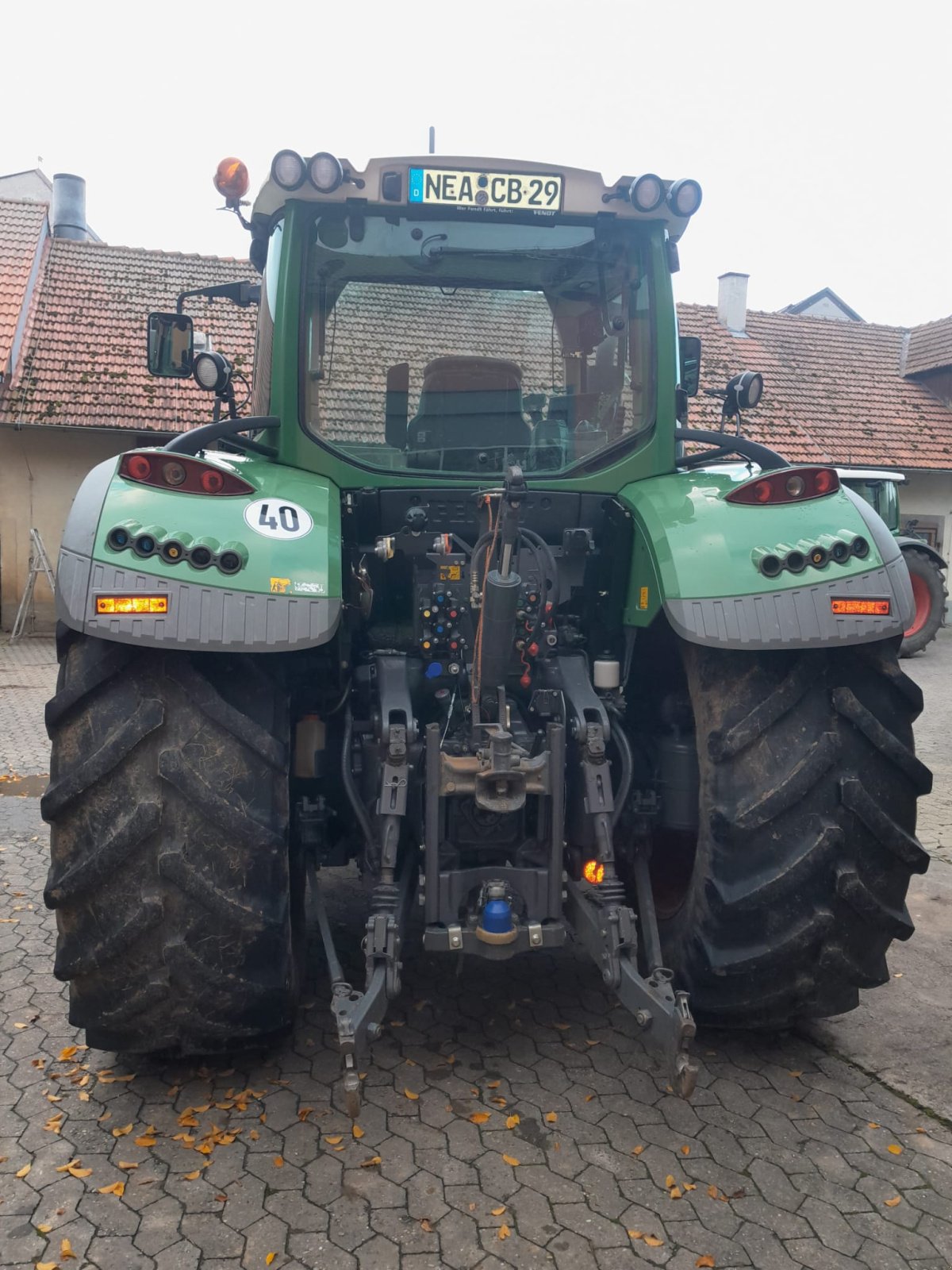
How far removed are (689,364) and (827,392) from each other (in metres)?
17.4

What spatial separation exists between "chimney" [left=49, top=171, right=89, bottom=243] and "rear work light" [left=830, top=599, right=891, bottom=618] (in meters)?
19.0

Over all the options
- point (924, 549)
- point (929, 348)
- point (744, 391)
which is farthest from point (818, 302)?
point (744, 391)

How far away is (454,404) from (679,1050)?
2179 mm

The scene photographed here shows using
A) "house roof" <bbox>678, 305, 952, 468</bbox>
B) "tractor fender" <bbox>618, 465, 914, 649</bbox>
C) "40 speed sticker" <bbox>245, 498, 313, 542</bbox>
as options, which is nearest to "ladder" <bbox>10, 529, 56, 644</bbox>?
"house roof" <bbox>678, 305, 952, 468</bbox>

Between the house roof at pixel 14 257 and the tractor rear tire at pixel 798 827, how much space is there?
45.8 feet

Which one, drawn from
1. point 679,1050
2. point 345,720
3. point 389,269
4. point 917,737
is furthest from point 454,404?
point 917,737

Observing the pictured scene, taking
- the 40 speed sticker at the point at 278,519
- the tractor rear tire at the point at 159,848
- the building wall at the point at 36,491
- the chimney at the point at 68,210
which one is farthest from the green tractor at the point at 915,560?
the chimney at the point at 68,210

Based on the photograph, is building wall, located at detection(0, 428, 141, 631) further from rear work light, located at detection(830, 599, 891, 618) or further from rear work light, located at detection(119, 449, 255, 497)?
rear work light, located at detection(830, 599, 891, 618)

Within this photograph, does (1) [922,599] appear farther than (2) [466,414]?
Yes

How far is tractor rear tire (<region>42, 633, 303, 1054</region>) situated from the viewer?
2.67m

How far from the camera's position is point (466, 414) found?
3.51 metres

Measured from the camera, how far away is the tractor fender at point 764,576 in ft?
9.14

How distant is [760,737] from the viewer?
2.88 meters

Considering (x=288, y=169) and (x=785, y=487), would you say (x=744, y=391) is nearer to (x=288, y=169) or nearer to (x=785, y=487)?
(x=785, y=487)
